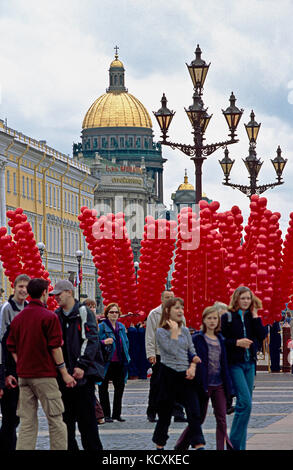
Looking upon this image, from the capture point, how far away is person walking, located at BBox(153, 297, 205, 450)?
11906 mm

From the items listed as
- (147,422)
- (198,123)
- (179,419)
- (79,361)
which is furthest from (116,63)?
(79,361)

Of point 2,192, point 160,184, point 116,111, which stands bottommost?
point 2,192

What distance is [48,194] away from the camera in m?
85.2

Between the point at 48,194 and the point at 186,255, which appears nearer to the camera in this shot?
the point at 186,255

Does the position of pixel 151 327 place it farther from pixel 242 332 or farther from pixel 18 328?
pixel 18 328

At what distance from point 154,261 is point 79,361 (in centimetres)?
2078

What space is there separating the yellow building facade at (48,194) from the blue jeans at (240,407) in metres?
57.7

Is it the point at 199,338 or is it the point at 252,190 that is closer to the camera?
the point at 199,338

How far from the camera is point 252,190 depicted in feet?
110

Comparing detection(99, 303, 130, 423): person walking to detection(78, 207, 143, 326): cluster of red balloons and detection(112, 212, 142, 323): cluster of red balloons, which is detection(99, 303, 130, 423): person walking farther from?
detection(112, 212, 142, 323): cluster of red balloons

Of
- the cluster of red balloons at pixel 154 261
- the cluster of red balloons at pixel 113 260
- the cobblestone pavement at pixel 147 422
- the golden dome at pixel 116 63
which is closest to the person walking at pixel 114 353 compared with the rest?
the cobblestone pavement at pixel 147 422

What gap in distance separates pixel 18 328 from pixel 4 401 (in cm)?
118

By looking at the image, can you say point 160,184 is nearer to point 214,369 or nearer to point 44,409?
point 214,369
